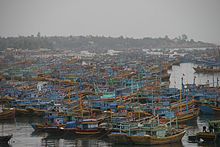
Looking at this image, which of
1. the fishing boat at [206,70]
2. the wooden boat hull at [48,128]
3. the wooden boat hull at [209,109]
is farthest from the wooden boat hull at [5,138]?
the fishing boat at [206,70]

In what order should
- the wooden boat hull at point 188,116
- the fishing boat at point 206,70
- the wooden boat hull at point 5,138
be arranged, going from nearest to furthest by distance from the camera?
the wooden boat hull at point 5,138 < the wooden boat hull at point 188,116 < the fishing boat at point 206,70

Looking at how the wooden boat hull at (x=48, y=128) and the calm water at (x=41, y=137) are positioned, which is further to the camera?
the wooden boat hull at (x=48, y=128)

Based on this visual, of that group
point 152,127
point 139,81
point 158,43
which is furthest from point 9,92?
point 158,43

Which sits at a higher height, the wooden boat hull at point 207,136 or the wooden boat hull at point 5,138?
the wooden boat hull at point 207,136

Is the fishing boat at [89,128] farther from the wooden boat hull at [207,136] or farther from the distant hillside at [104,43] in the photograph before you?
the distant hillside at [104,43]

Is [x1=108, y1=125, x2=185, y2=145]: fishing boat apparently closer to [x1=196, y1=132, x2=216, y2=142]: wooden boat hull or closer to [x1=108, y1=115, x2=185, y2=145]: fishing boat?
[x1=108, y1=115, x2=185, y2=145]: fishing boat

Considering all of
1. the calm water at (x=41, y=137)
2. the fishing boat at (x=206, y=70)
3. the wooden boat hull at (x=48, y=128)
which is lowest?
the calm water at (x=41, y=137)

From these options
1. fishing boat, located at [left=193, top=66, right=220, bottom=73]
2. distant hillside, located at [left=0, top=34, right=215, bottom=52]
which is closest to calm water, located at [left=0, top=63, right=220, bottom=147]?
fishing boat, located at [left=193, top=66, right=220, bottom=73]

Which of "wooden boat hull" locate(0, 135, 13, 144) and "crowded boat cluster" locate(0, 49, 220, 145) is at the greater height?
"crowded boat cluster" locate(0, 49, 220, 145)

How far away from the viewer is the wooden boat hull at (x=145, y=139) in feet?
61.2

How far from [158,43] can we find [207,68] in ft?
190

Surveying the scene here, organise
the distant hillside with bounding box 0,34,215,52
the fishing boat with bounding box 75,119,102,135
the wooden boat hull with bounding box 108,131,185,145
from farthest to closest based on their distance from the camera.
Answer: the distant hillside with bounding box 0,34,215,52 → the fishing boat with bounding box 75,119,102,135 → the wooden boat hull with bounding box 108,131,185,145

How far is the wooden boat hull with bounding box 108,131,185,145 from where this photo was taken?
61.2ft

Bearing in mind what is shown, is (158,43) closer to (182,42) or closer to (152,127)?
(182,42)
